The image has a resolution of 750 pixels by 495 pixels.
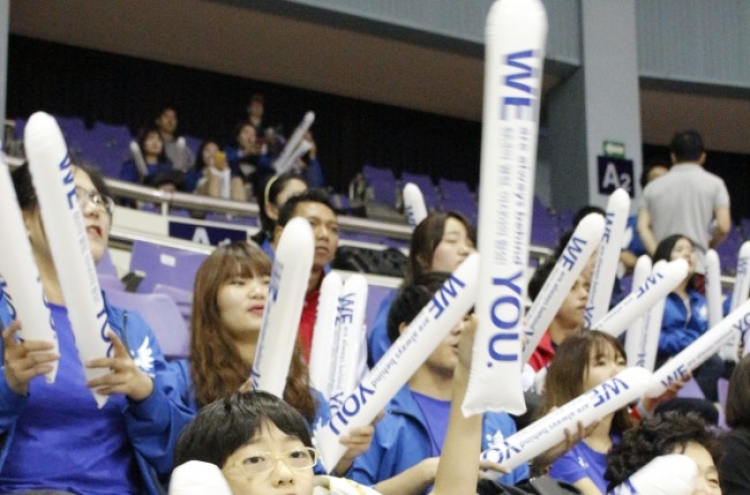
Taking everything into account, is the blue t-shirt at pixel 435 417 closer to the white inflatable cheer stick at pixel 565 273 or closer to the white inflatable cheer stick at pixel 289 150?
the white inflatable cheer stick at pixel 565 273

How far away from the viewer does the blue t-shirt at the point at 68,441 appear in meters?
2.01

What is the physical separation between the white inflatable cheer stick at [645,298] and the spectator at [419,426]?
50 cm

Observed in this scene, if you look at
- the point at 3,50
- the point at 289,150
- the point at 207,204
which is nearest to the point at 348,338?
the point at 207,204

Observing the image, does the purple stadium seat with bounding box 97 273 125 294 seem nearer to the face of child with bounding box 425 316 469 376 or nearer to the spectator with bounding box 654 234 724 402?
the face of child with bounding box 425 316 469 376

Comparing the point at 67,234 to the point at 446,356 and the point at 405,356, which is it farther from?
the point at 446,356

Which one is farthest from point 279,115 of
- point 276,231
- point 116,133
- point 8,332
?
point 8,332

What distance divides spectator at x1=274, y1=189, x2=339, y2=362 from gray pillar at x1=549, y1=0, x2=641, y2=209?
5.26m

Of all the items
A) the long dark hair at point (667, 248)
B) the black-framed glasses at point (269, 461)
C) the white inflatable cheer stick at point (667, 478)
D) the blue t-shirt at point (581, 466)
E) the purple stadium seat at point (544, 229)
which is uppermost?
the purple stadium seat at point (544, 229)

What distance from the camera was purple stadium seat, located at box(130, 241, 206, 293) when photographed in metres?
4.32

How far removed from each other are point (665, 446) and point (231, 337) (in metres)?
→ 0.93

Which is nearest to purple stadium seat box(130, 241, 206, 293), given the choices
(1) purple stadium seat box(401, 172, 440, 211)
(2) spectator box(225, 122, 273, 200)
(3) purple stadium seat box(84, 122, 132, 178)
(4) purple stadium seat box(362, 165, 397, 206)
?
(2) spectator box(225, 122, 273, 200)

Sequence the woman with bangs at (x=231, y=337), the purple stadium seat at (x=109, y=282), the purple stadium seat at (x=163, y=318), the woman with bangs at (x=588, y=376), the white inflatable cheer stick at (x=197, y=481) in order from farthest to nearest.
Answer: the purple stadium seat at (x=109, y=282) < the purple stadium seat at (x=163, y=318) < the woman with bangs at (x=588, y=376) < the woman with bangs at (x=231, y=337) < the white inflatable cheer stick at (x=197, y=481)

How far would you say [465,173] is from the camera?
11211mm

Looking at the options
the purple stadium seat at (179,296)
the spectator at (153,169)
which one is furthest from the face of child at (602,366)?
the spectator at (153,169)
